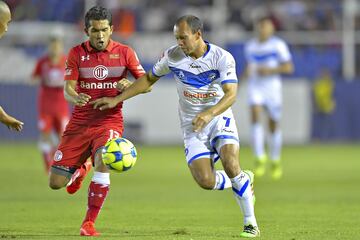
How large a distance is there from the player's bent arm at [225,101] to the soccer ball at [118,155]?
97cm

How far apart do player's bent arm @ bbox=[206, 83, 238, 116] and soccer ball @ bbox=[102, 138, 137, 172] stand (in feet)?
3.19

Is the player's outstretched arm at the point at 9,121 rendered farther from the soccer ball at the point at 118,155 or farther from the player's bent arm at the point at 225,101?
the player's bent arm at the point at 225,101

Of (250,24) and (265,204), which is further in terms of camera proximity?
(250,24)

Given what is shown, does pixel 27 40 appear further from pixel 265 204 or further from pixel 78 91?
pixel 78 91

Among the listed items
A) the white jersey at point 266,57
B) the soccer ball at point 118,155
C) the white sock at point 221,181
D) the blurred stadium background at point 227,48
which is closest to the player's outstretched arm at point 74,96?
the soccer ball at point 118,155

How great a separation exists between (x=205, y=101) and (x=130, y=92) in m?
0.77

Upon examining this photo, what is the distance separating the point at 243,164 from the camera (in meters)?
19.9

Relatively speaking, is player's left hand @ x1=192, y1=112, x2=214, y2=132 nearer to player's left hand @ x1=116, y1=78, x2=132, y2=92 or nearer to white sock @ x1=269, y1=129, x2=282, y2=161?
player's left hand @ x1=116, y1=78, x2=132, y2=92

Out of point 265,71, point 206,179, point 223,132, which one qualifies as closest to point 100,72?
point 223,132

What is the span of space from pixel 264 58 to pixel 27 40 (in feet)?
31.9

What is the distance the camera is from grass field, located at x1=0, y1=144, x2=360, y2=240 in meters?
10.0

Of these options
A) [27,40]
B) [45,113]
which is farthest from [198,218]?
A: [27,40]

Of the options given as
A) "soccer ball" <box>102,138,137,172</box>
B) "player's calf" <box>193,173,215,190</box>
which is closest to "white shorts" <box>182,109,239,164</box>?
"player's calf" <box>193,173,215,190</box>

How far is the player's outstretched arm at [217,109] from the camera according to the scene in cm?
905
